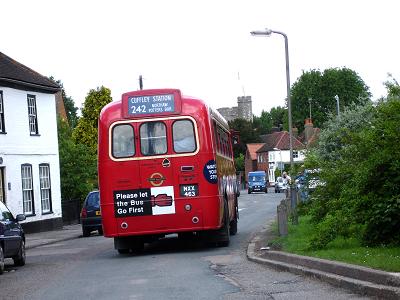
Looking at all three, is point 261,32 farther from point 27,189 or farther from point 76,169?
point 76,169

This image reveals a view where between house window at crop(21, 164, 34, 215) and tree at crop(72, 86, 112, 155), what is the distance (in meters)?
17.3

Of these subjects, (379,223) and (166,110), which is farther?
(166,110)

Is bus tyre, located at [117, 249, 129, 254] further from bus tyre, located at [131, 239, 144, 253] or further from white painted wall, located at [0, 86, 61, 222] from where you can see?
white painted wall, located at [0, 86, 61, 222]

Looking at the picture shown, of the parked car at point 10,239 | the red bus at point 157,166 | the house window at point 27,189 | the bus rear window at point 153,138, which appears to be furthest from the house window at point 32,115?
the bus rear window at point 153,138

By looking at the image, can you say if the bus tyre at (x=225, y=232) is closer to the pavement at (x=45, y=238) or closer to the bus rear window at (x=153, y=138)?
the bus rear window at (x=153, y=138)

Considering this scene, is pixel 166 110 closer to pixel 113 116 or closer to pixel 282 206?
pixel 113 116

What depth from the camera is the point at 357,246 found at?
14305 millimetres

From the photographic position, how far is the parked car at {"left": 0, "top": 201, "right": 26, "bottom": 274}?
57.2 ft

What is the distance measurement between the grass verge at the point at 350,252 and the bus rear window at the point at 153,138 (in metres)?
3.50

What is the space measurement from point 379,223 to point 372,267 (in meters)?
2.75

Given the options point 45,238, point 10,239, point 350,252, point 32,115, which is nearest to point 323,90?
point 32,115

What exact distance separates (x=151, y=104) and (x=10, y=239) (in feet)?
14.9

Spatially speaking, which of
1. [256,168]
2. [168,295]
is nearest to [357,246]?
[168,295]

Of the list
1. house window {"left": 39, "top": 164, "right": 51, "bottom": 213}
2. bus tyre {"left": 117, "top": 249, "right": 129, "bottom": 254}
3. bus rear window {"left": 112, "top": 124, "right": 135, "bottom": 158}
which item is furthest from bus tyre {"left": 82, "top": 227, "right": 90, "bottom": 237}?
bus rear window {"left": 112, "top": 124, "right": 135, "bottom": 158}
